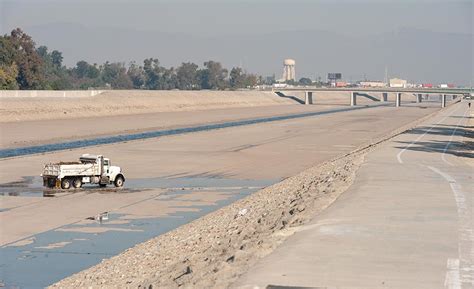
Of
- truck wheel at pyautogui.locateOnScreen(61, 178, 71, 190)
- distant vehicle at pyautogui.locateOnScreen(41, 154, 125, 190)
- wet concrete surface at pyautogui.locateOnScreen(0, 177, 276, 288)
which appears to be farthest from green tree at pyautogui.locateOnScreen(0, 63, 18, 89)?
truck wheel at pyautogui.locateOnScreen(61, 178, 71, 190)

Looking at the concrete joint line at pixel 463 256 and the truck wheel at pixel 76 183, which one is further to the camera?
the truck wheel at pixel 76 183

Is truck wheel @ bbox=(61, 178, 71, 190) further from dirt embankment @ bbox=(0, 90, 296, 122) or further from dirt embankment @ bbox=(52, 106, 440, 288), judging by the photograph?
dirt embankment @ bbox=(0, 90, 296, 122)

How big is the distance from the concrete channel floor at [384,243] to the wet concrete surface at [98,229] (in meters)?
6.19

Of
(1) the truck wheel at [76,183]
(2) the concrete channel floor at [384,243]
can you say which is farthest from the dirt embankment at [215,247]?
(1) the truck wheel at [76,183]

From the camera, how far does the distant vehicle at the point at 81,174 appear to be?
43344 mm

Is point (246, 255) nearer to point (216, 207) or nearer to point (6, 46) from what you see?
point (216, 207)

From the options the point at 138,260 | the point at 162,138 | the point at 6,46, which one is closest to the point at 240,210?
the point at 138,260

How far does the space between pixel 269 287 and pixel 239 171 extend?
3784 centimetres

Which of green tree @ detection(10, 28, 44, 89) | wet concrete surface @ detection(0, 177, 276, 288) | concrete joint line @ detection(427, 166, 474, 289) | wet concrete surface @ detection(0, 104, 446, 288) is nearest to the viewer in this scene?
concrete joint line @ detection(427, 166, 474, 289)

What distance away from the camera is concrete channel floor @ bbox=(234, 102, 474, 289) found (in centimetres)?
1797

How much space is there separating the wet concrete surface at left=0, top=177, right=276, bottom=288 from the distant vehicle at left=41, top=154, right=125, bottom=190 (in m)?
0.48

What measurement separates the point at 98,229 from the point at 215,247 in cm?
796

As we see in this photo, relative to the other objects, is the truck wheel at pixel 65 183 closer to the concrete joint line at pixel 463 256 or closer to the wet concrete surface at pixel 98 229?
the wet concrete surface at pixel 98 229

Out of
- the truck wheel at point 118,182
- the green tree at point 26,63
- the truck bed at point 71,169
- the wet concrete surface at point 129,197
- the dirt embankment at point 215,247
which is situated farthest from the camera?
the green tree at point 26,63
